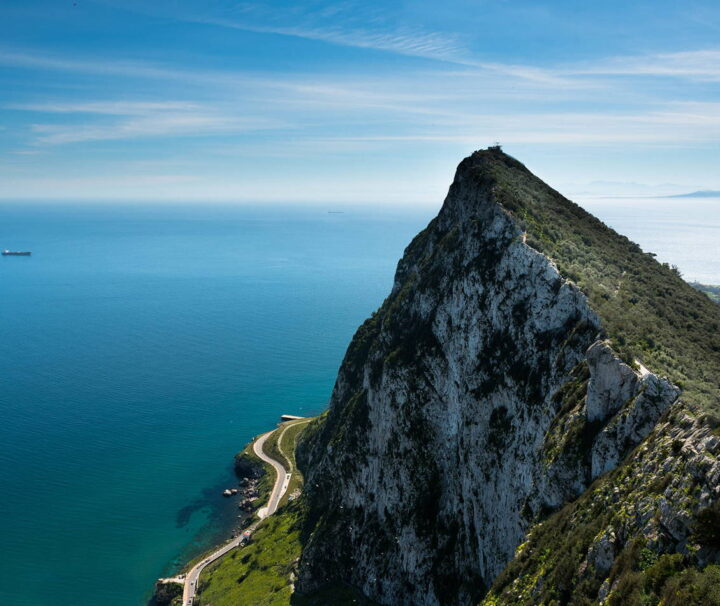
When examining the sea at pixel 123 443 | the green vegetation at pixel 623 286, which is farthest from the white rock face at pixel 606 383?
the sea at pixel 123 443

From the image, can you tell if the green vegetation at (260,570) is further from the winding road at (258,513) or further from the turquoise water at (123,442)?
the turquoise water at (123,442)

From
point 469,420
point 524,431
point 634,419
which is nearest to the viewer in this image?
point 634,419

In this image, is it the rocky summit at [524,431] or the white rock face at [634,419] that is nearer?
the rocky summit at [524,431]

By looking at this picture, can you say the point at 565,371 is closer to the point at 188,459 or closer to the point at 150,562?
the point at 150,562

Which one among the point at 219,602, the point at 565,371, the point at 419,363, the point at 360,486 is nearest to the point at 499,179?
the point at 419,363

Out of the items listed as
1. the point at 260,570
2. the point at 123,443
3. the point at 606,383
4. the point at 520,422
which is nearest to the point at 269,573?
the point at 260,570

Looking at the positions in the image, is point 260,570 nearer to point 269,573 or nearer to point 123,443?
point 269,573
